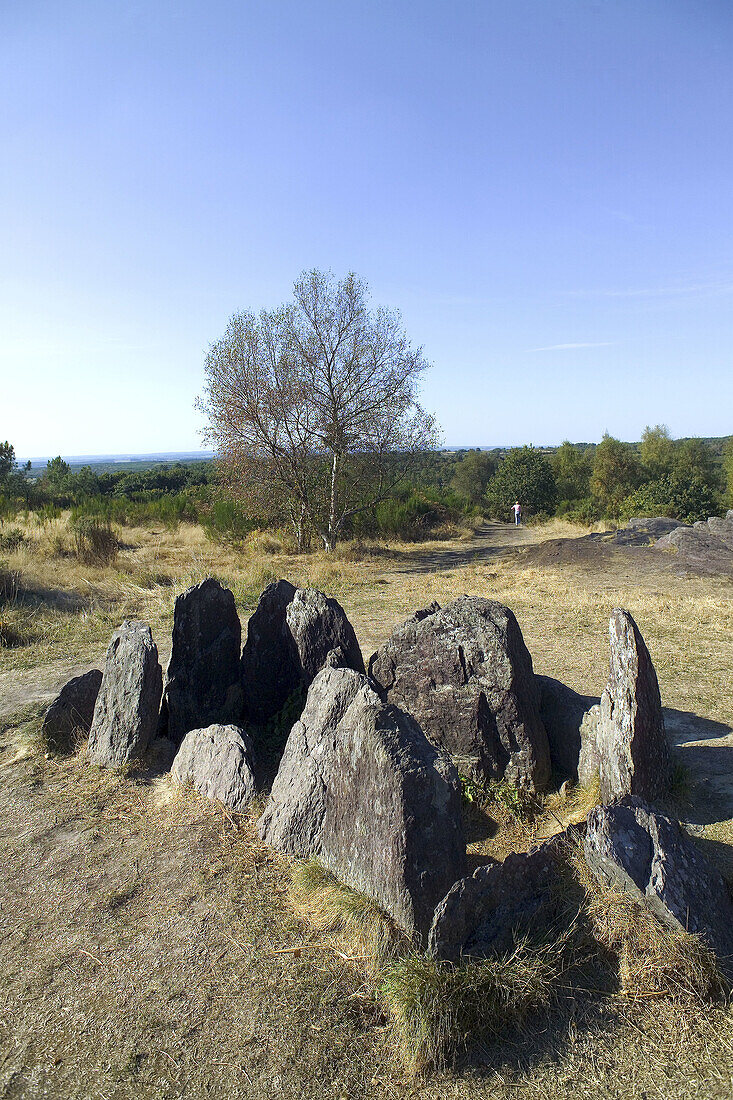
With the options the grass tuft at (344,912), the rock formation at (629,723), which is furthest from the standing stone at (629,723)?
the grass tuft at (344,912)

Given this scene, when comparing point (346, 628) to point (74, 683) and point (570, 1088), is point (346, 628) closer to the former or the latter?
point (74, 683)

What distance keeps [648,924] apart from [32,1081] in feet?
8.53

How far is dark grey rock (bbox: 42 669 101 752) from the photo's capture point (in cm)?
544

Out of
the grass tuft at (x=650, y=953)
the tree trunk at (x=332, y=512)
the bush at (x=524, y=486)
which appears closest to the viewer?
the grass tuft at (x=650, y=953)

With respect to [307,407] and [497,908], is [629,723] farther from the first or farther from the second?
[307,407]

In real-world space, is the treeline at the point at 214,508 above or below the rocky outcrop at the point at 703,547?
above

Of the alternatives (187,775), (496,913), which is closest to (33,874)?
(187,775)

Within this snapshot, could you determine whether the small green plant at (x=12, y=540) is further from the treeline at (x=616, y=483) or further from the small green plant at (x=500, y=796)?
the treeline at (x=616, y=483)

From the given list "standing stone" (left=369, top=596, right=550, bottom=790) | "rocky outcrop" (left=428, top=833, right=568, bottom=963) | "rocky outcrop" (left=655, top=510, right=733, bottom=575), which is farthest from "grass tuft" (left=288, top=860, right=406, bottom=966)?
"rocky outcrop" (left=655, top=510, right=733, bottom=575)

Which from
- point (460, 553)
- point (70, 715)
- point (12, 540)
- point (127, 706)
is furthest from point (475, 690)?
point (460, 553)

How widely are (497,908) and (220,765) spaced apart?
7.21 ft

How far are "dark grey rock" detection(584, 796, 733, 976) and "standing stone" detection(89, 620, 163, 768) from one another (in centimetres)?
332

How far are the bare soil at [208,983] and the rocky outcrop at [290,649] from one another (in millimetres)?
1137

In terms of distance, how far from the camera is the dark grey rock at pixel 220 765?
14.6 feet
